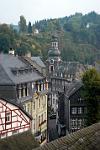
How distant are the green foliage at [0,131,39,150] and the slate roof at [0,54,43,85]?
30.0 feet

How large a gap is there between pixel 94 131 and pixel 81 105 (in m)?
48.2

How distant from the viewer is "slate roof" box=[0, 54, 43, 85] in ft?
127

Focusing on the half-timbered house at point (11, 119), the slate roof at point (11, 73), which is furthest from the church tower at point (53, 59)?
the half-timbered house at point (11, 119)

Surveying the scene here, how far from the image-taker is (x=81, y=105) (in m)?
58.2

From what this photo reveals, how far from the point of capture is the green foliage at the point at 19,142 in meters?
26.9

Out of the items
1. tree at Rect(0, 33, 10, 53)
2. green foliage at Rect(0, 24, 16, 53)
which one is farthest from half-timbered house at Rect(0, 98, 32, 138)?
tree at Rect(0, 33, 10, 53)

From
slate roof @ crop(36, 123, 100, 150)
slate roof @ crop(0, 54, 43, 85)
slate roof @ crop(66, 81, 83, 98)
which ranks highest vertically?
slate roof @ crop(36, 123, 100, 150)

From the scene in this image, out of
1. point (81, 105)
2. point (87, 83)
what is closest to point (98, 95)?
point (87, 83)

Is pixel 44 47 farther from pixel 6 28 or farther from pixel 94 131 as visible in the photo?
pixel 94 131

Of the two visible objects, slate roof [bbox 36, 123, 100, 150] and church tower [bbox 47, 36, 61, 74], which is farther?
church tower [bbox 47, 36, 61, 74]

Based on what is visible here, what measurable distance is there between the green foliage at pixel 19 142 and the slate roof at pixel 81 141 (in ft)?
54.6

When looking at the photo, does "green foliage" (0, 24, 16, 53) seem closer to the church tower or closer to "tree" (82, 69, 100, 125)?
the church tower

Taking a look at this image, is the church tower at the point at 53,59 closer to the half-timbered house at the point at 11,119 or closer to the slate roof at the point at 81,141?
the half-timbered house at the point at 11,119

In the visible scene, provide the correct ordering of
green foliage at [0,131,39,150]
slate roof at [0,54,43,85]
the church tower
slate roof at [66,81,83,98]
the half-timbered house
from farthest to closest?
1. the church tower
2. slate roof at [66,81,83,98]
3. slate roof at [0,54,43,85]
4. the half-timbered house
5. green foliage at [0,131,39,150]
